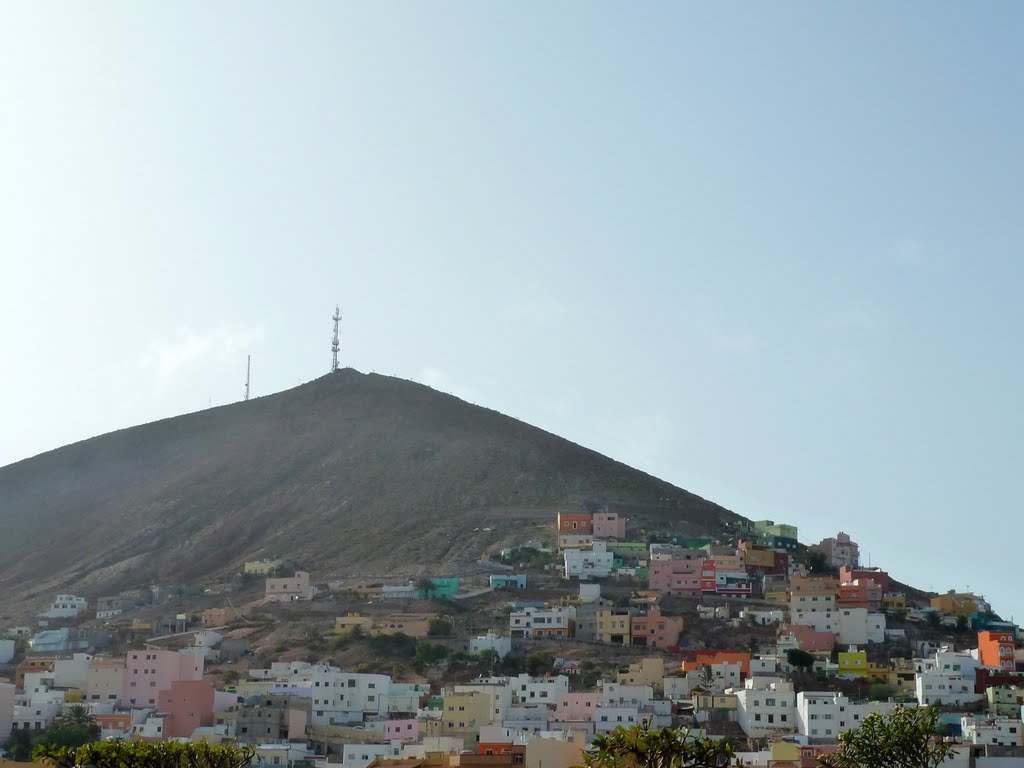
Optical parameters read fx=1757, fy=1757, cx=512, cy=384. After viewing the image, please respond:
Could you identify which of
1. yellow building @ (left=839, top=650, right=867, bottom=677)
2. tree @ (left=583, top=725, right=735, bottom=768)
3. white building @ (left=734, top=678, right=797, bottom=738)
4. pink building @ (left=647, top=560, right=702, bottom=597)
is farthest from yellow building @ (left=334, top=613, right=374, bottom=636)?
tree @ (left=583, top=725, right=735, bottom=768)

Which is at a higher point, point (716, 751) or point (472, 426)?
point (472, 426)

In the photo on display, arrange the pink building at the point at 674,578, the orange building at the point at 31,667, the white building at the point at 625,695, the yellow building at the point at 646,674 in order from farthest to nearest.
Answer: the pink building at the point at 674,578 → the orange building at the point at 31,667 → the yellow building at the point at 646,674 → the white building at the point at 625,695

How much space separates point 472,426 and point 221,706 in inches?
2362

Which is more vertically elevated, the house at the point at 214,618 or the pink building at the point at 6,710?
the house at the point at 214,618

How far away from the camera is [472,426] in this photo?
12000 centimetres

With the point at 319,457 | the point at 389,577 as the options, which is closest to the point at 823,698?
the point at 389,577

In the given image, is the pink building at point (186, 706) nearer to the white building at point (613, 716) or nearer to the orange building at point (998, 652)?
the white building at point (613, 716)

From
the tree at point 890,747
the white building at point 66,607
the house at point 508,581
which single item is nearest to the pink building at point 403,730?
the tree at point 890,747

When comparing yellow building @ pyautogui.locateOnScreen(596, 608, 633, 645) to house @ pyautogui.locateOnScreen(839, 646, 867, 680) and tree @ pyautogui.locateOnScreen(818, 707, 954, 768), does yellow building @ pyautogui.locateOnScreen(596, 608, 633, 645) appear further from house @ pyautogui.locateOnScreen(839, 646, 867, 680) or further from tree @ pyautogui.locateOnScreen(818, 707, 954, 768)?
tree @ pyautogui.locateOnScreen(818, 707, 954, 768)

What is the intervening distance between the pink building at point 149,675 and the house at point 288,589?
18759mm

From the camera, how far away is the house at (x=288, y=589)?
3292 inches

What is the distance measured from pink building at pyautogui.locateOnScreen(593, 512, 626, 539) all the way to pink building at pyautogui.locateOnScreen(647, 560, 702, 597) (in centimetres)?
884

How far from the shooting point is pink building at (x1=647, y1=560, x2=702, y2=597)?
79.0 meters

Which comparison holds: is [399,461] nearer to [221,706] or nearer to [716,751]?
[221,706]
